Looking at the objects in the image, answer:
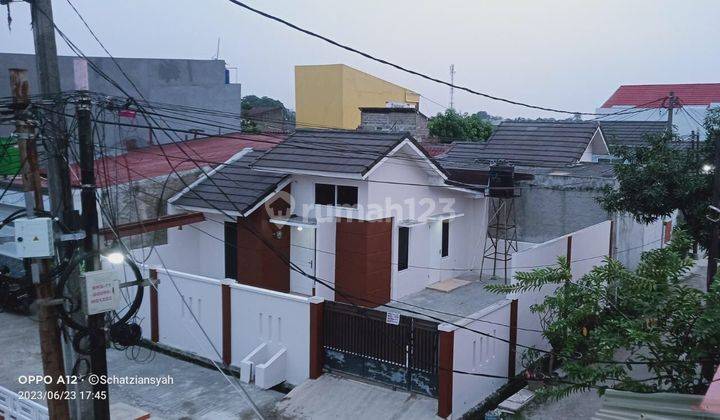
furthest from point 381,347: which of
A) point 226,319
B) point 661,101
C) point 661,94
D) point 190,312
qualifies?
point 661,94

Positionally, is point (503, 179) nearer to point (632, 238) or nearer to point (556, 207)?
point (556, 207)

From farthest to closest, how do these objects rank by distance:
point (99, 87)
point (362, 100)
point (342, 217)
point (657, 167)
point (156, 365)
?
1. point (362, 100)
2. point (99, 87)
3. point (342, 217)
4. point (156, 365)
5. point (657, 167)

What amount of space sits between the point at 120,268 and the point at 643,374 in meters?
11.9

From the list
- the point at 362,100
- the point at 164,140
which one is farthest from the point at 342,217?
the point at 362,100

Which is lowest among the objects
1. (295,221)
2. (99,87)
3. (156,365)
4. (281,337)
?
(156,365)

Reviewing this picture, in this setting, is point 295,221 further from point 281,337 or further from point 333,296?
point 281,337

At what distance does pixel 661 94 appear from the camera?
46750mm

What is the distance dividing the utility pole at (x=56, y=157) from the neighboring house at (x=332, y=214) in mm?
7029

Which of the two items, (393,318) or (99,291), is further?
(393,318)

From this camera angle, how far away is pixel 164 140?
2316cm

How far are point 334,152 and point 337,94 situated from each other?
2448 centimetres

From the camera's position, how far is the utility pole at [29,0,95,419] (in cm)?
795

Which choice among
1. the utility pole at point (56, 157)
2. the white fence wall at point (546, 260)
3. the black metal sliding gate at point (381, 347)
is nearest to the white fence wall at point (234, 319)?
the black metal sliding gate at point (381, 347)
